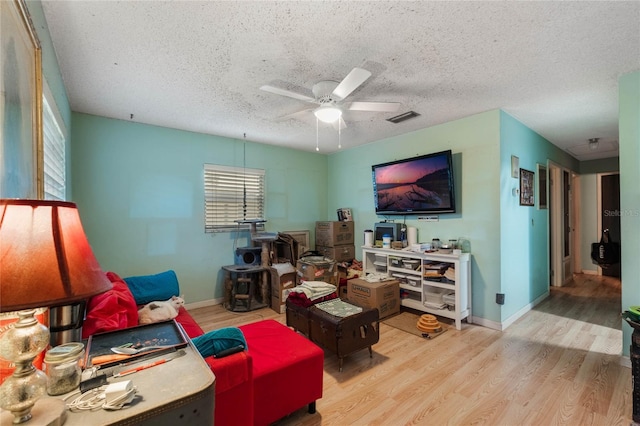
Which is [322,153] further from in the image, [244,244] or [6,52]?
[6,52]

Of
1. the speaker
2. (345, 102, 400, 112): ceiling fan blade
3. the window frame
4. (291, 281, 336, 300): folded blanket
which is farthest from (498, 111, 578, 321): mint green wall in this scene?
the window frame

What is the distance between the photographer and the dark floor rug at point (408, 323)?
2.96 m

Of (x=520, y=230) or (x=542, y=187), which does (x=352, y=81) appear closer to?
(x=520, y=230)

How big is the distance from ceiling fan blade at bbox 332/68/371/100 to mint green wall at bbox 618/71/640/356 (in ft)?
7.53

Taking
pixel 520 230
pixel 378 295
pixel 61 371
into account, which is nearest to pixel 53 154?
pixel 61 371

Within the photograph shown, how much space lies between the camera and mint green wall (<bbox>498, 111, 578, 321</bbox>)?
3154 millimetres

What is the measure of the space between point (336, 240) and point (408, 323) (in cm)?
178

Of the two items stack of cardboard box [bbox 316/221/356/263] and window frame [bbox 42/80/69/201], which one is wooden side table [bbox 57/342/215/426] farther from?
stack of cardboard box [bbox 316/221/356/263]

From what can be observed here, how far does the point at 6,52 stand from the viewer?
3.31 ft

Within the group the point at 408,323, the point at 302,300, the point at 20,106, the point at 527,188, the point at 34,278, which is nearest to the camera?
the point at 34,278

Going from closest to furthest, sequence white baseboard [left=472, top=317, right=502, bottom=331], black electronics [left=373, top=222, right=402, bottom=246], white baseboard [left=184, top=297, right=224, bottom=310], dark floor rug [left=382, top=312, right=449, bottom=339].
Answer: dark floor rug [left=382, top=312, right=449, bottom=339] < white baseboard [left=472, top=317, right=502, bottom=331] < white baseboard [left=184, top=297, right=224, bottom=310] < black electronics [left=373, top=222, right=402, bottom=246]

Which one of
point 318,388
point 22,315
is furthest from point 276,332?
point 22,315

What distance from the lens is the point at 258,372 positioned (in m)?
1.61

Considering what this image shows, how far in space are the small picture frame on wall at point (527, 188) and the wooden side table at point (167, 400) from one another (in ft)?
13.1
